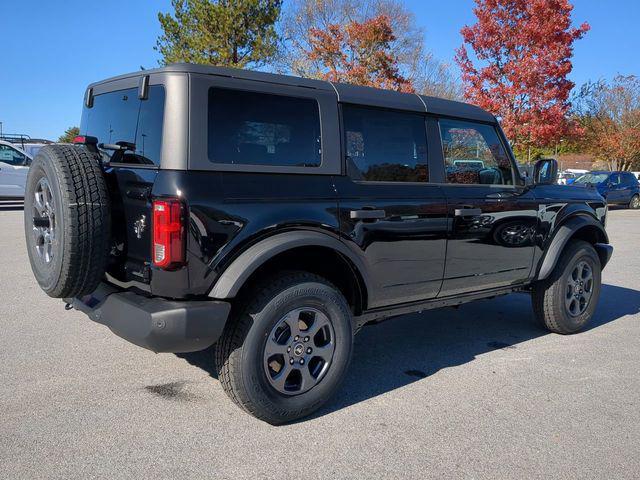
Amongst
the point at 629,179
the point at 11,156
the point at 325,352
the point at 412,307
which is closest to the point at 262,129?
the point at 325,352

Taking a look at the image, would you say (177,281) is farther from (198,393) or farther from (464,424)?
(464,424)

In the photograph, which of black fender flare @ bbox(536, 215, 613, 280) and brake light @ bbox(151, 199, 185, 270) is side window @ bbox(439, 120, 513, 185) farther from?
brake light @ bbox(151, 199, 185, 270)

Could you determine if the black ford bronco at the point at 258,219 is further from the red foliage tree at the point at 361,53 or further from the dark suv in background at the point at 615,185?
the dark suv in background at the point at 615,185

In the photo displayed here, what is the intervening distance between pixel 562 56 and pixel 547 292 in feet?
50.7

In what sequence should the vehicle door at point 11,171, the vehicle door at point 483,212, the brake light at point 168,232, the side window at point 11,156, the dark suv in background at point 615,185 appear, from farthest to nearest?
the dark suv in background at point 615,185 → the side window at point 11,156 → the vehicle door at point 11,171 → the vehicle door at point 483,212 → the brake light at point 168,232

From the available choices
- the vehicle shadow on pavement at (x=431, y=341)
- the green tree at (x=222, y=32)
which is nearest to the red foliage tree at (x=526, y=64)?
the green tree at (x=222, y=32)

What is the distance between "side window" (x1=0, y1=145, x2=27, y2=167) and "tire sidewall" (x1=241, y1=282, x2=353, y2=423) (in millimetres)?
15671

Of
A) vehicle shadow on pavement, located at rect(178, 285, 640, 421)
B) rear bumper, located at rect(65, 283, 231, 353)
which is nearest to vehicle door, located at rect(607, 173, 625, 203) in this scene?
vehicle shadow on pavement, located at rect(178, 285, 640, 421)

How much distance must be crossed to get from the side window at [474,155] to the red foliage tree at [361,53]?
1403cm

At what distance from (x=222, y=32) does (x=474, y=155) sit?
14.5 m

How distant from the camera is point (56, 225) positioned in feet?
10.4

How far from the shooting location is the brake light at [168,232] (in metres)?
2.88

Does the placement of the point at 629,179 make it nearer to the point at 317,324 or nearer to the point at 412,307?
the point at 412,307

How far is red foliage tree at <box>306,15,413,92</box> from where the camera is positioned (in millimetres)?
18203
